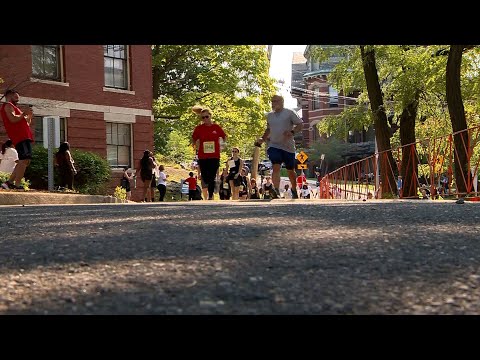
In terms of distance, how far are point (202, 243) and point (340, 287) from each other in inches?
60.0

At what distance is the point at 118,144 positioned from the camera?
2327cm

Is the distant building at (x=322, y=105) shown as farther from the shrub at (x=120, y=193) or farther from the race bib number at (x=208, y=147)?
the race bib number at (x=208, y=147)

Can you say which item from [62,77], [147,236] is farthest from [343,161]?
[147,236]

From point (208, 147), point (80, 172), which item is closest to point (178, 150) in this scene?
point (80, 172)

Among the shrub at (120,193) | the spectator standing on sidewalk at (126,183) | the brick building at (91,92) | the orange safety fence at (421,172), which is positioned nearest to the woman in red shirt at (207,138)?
the orange safety fence at (421,172)

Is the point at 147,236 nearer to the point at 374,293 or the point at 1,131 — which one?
the point at 374,293

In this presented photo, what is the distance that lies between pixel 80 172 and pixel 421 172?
368 inches

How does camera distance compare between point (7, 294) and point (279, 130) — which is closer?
point (7, 294)

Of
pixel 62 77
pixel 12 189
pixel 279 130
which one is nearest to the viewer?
pixel 279 130

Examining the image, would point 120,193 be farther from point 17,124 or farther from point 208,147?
point 208,147

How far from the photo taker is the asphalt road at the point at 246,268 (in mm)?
2502

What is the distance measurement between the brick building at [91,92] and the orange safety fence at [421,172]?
7.54m

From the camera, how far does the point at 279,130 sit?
1061 centimetres
